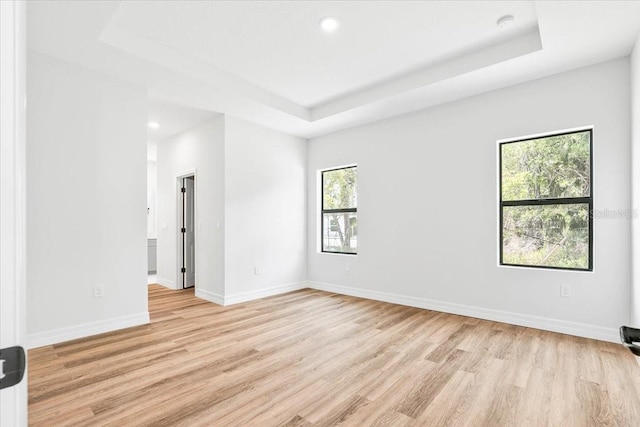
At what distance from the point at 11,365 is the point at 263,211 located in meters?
4.61

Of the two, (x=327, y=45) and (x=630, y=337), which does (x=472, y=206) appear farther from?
(x=630, y=337)

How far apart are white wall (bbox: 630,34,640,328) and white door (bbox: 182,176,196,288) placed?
589 cm

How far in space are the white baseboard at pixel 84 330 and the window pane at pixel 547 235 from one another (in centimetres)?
436

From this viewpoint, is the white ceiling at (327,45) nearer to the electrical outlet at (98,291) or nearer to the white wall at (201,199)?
the white wall at (201,199)

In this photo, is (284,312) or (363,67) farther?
(284,312)

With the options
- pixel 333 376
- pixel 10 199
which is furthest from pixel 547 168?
pixel 10 199

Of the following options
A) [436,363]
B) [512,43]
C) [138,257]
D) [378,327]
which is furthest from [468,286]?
[138,257]

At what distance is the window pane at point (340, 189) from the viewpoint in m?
5.46

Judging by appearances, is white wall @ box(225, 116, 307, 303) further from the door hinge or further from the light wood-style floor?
the door hinge

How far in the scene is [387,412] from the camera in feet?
6.58

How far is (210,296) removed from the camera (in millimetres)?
4832

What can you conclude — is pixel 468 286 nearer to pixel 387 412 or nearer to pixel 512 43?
pixel 387 412

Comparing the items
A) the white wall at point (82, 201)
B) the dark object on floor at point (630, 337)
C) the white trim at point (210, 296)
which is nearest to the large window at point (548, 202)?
the dark object on floor at point (630, 337)

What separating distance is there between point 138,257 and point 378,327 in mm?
2881
